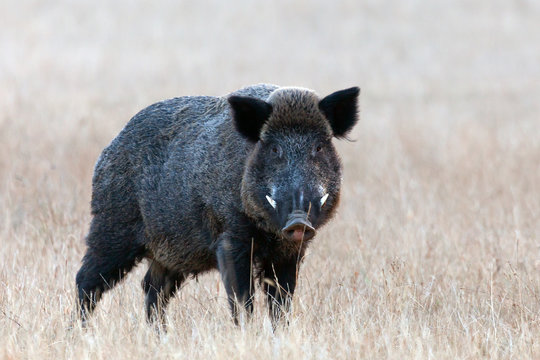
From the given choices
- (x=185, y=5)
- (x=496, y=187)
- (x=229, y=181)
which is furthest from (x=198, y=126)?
(x=185, y=5)

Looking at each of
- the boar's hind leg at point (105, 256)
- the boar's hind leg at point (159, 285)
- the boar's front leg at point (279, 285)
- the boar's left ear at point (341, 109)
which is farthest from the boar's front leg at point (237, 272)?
the boar's hind leg at point (159, 285)

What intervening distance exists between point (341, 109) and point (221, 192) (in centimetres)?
92

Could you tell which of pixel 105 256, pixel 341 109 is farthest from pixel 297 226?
pixel 105 256

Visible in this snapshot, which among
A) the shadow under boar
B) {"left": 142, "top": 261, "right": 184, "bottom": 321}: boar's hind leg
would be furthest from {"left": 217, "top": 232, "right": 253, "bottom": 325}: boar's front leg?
{"left": 142, "top": 261, "right": 184, "bottom": 321}: boar's hind leg

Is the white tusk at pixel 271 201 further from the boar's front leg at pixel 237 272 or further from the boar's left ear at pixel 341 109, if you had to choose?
the boar's left ear at pixel 341 109

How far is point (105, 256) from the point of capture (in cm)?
605

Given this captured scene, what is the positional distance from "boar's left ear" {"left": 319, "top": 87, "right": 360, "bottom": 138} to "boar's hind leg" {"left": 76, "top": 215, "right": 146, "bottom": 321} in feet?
5.36

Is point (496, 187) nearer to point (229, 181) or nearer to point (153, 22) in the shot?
point (229, 181)

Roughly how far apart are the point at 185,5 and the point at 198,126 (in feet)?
88.5

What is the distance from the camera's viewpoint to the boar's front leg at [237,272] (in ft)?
16.9

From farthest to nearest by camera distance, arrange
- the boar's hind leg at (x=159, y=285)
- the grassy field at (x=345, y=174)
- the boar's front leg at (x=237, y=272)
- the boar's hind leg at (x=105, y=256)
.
Answer: the boar's hind leg at (x=159, y=285) → the boar's hind leg at (x=105, y=256) → the boar's front leg at (x=237, y=272) → the grassy field at (x=345, y=174)

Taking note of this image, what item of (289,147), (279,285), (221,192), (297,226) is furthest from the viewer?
(221,192)

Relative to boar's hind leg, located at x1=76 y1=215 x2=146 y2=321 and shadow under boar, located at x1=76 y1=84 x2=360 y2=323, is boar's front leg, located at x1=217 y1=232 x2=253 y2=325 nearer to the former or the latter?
shadow under boar, located at x1=76 y1=84 x2=360 y2=323

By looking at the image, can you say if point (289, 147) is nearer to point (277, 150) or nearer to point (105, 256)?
point (277, 150)
